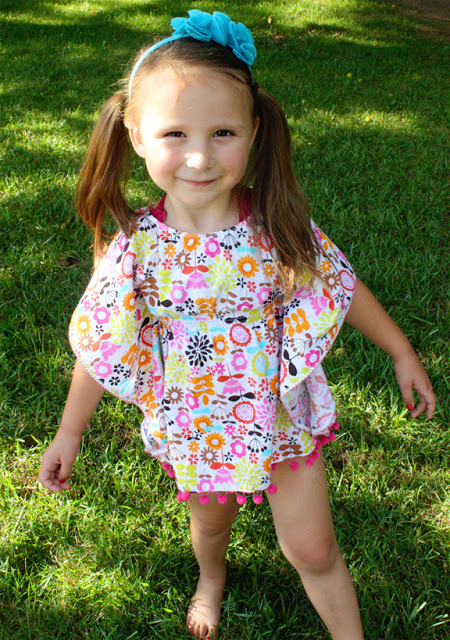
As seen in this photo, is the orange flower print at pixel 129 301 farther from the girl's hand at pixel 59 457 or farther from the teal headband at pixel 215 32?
the teal headband at pixel 215 32

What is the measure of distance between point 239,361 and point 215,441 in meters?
0.22

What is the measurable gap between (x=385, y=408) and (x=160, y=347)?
1236 millimetres

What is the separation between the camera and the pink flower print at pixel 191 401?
1.50 metres

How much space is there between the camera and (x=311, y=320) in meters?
1.48

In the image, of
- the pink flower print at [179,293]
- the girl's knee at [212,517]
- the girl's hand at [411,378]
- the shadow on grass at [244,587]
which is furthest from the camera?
the shadow on grass at [244,587]

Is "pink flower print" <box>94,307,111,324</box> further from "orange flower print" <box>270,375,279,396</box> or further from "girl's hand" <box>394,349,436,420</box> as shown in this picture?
"girl's hand" <box>394,349,436,420</box>

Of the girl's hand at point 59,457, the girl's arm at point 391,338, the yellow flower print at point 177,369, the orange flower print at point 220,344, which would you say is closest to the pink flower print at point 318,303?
the girl's arm at point 391,338

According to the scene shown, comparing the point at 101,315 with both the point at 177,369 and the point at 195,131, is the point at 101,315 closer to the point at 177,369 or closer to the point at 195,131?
the point at 177,369

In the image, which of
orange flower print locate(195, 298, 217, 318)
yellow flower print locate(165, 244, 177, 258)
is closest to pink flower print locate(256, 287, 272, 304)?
orange flower print locate(195, 298, 217, 318)

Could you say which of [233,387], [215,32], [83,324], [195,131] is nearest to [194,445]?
[233,387]

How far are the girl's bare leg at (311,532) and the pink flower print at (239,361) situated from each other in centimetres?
31

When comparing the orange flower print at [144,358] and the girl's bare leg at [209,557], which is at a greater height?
the orange flower print at [144,358]

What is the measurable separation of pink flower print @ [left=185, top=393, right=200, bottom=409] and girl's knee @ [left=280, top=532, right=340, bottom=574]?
1.46 feet

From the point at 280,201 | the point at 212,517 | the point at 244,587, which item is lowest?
the point at 244,587
